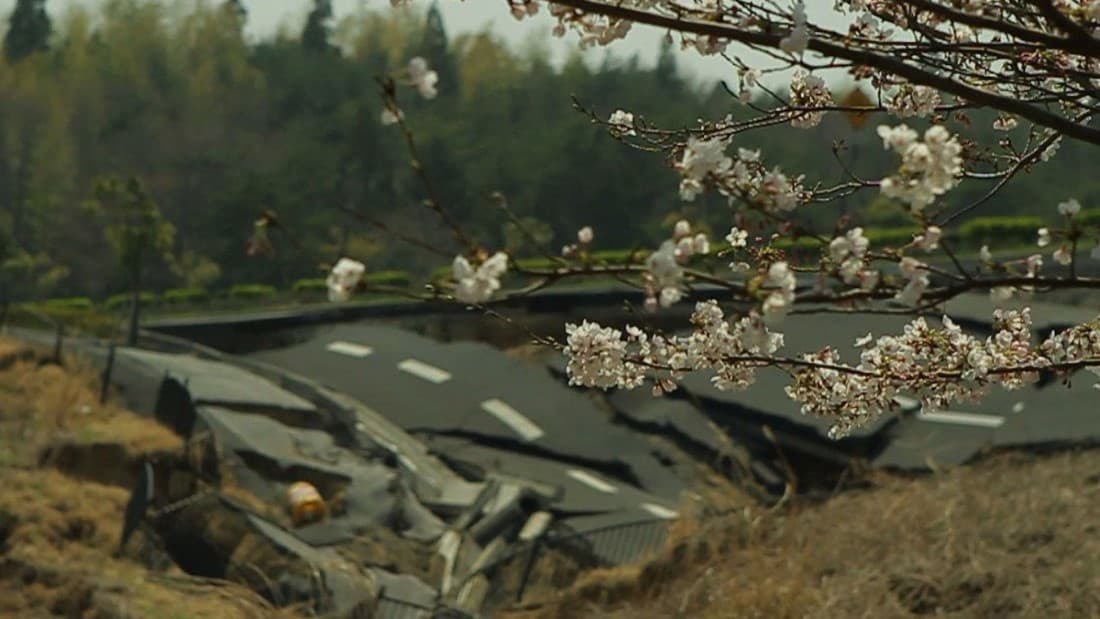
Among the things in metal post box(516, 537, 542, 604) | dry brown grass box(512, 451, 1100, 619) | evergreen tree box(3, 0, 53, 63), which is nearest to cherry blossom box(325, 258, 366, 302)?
dry brown grass box(512, 451, 1100, 619)

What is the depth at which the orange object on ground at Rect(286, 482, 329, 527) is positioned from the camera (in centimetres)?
1149

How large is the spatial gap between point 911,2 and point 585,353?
4.22 feet

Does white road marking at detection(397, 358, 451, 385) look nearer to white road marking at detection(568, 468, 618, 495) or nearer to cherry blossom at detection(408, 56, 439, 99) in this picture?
white road marking at detection(568, 468, 618, 495)

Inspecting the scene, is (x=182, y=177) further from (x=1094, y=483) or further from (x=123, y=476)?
(x=1094, y=483)

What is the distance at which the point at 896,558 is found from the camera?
7.90m

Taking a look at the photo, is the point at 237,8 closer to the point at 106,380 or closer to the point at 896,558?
the point at 106,380

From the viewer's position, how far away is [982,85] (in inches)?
140

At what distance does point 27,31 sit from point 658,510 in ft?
177

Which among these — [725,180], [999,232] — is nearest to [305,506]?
[725,180]

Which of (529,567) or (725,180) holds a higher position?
(725,180)

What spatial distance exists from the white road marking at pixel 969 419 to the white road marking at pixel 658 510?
8.85 feet

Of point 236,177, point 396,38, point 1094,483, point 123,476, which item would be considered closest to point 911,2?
point 1094,483

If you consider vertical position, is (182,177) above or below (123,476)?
below

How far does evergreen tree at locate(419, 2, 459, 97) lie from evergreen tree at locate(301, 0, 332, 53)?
485 centimetres
